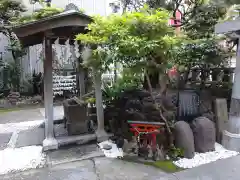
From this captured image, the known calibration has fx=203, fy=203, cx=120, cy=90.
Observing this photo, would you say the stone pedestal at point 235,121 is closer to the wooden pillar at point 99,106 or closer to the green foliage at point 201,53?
the green foliage at point 201,53

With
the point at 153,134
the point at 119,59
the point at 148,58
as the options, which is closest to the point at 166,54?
the point at 148,58

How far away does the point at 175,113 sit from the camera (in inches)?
197

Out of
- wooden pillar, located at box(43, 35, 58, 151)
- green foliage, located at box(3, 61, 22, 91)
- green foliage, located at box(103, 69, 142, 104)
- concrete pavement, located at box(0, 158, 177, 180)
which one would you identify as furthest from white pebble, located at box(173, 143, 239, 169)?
green foliage, located at box(3, 61, 22, 91)

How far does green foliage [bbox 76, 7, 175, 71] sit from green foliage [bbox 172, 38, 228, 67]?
8.19ft

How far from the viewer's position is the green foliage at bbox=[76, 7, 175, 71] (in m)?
3.40

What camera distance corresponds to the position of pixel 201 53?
6.19m

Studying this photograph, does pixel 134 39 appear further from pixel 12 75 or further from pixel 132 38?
pixel 12 75

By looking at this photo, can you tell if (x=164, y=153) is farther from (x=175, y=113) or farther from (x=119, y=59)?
(x=119, y=59)

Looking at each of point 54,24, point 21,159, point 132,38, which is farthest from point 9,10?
point 132,38

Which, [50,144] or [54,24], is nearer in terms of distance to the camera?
[54,24]

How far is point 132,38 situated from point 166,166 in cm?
239

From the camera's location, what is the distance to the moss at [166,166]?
3625mm

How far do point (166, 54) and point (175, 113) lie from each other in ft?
5.86

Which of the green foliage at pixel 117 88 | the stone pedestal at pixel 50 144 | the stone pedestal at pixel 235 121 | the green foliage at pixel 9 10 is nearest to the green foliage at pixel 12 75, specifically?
the green foliage at pixel 9 10
